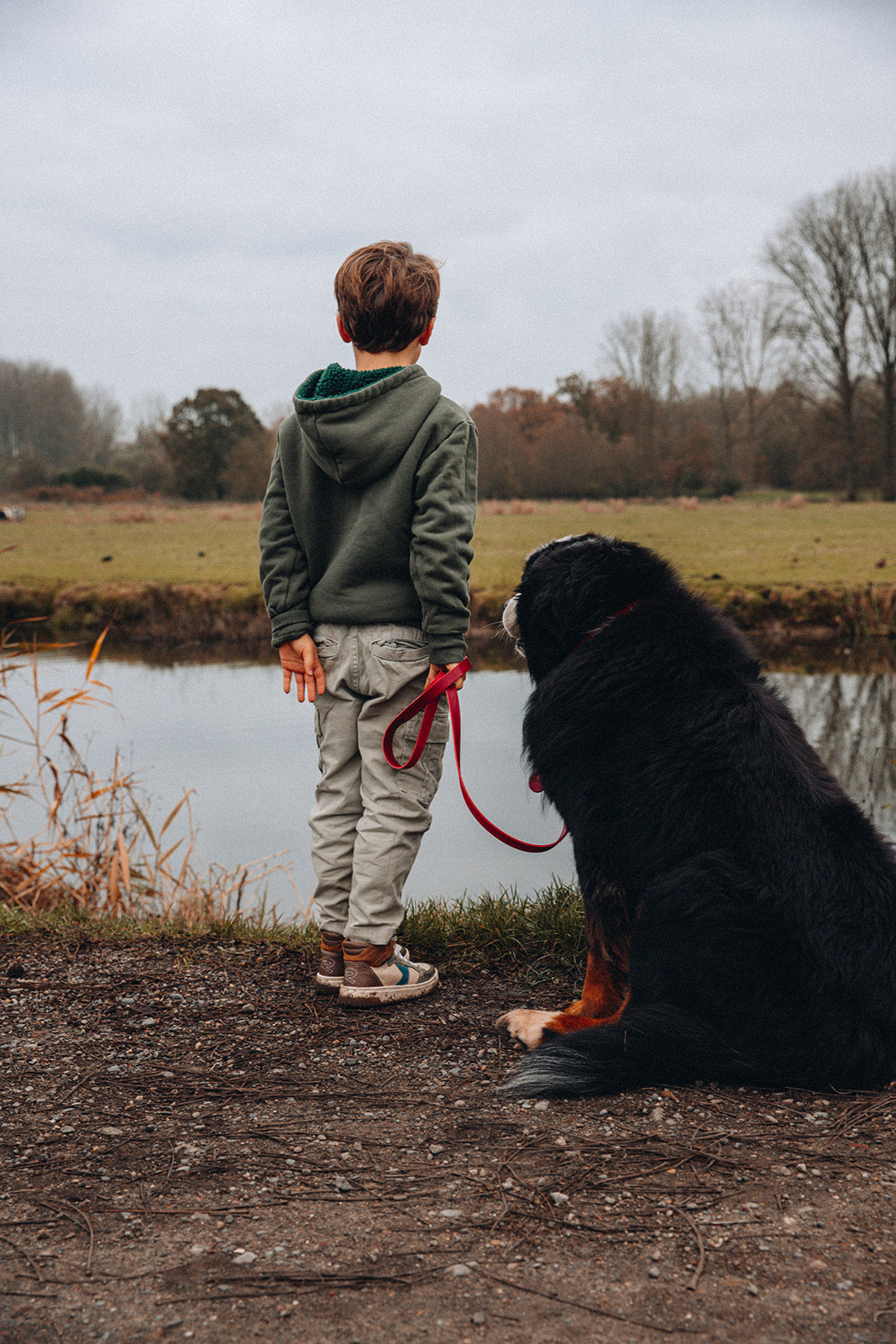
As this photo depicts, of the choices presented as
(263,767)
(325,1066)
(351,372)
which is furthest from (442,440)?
(263,767)

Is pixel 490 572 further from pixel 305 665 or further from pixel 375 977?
pixel 375 977

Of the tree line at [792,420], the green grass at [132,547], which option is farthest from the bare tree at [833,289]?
the green grass at [132,547]

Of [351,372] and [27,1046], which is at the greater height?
[351,372]

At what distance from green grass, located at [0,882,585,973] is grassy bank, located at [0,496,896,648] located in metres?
3.74

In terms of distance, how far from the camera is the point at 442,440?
2689mm

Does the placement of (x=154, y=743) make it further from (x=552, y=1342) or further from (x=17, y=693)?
(x=552, y=1342)

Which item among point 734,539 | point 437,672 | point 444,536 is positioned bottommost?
point 437,672

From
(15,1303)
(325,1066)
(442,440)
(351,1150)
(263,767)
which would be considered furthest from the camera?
(263,767)

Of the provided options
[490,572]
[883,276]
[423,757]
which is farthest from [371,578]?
[883,276]

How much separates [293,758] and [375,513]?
595 cm

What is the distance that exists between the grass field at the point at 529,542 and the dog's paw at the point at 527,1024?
21.0 ft

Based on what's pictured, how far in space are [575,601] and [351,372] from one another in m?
0.92

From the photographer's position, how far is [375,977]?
287 cm

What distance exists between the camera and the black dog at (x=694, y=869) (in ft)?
7.22
